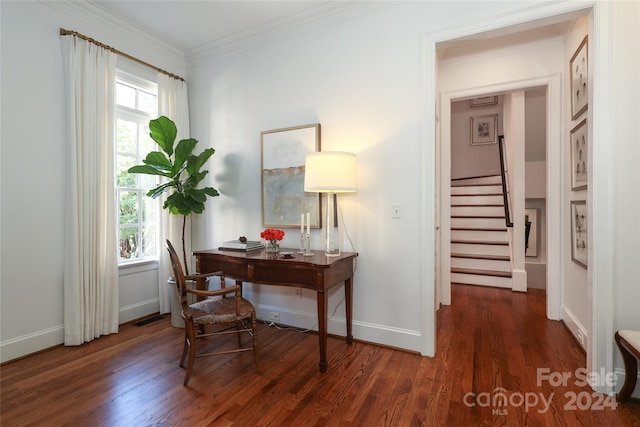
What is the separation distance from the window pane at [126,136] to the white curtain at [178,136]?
0.34 metres

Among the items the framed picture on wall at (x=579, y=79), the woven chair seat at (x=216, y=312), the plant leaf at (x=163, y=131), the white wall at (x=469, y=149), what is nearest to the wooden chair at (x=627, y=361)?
the framed picture on wall at (x=579, y=79)

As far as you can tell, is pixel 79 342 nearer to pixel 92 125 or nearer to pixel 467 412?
pixel 92 125

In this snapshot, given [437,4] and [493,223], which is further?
[493,223]

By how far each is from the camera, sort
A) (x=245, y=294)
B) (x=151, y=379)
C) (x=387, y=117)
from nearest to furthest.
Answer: (x=151, y=379) → (x=387, y=117) → (x=245, y=294)

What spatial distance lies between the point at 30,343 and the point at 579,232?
4665 millimetres

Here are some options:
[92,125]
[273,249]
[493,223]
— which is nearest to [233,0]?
[92,125]

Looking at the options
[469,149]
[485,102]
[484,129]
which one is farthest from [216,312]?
[485,102]

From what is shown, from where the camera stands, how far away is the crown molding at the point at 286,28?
2766mm

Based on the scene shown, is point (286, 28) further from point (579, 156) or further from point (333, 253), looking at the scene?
point (579, 156)

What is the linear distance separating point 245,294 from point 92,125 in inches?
85.9

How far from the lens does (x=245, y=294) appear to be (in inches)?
135

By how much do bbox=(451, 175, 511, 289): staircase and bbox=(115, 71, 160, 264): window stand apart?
4.31 meters

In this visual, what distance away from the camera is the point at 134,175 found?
341 cm

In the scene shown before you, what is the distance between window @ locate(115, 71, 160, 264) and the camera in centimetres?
327
